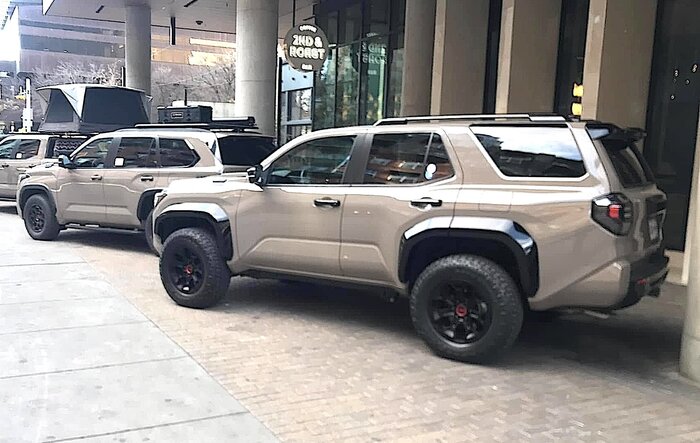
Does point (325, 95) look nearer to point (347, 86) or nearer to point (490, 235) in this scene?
point (347, 86)

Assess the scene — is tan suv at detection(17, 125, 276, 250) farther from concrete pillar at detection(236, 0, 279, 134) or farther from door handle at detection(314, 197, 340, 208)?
concrete pillar at detection(236, 0, 279, 134)

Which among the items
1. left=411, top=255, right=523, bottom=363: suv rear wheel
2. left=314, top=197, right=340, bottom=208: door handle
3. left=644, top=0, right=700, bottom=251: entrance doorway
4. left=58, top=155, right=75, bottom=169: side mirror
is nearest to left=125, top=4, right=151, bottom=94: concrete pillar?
left=58, top=155, right=75, bottom=169: side mirror

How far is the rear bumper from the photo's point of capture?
4.97 m

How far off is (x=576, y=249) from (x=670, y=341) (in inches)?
83.1

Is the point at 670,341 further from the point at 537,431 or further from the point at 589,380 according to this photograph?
the point at 537,431

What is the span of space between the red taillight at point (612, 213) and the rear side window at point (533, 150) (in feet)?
0.98

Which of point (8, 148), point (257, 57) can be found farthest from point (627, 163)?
point (8, 148)

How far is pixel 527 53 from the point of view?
1091 centimetres

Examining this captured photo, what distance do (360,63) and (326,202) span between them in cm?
1370

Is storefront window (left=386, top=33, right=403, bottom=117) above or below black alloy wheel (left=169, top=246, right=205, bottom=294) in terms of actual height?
above

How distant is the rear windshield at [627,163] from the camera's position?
5.23 meters

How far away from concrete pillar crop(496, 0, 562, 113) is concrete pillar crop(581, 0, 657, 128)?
6.14ft

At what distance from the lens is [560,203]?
504 centimetres

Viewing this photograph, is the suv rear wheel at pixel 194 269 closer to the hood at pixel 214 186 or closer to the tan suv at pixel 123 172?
the hood at pixel 214 186
